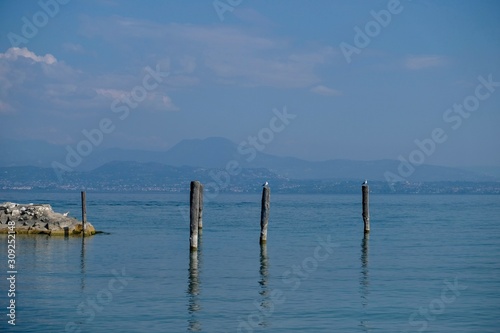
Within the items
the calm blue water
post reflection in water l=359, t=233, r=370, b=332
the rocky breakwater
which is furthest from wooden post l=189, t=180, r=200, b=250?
the rocky breakwater

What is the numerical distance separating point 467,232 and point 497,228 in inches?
200

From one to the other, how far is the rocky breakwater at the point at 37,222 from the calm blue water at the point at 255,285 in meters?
1.75

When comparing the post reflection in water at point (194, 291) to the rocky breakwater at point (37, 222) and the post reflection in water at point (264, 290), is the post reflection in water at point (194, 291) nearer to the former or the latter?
the post reflection in water at point (264, 290)

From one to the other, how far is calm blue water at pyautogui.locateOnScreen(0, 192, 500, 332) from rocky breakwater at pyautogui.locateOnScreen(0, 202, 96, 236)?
1.75m

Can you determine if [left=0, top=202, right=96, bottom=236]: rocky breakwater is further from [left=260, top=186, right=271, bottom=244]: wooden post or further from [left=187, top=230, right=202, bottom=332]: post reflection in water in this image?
[left=187, top=230, right=202, bottom=332]: post reflection in water

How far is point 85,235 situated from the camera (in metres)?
44.8

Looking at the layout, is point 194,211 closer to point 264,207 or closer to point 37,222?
point 264,207

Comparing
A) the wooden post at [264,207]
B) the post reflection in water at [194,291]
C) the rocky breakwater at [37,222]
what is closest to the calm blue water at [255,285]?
the post reflection in water at [194,291]

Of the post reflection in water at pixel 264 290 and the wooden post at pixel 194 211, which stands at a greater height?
the wooden post at pixel 194 211

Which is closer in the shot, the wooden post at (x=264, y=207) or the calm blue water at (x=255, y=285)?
the calm blue water at (x=255, y=285)

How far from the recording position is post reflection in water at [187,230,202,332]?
20.0 metres

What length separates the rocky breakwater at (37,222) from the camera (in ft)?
144

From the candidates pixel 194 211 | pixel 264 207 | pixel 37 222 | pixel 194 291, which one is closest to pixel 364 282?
pixel 194 291

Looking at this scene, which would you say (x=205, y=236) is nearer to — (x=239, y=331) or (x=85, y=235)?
(x=85, y=235)
